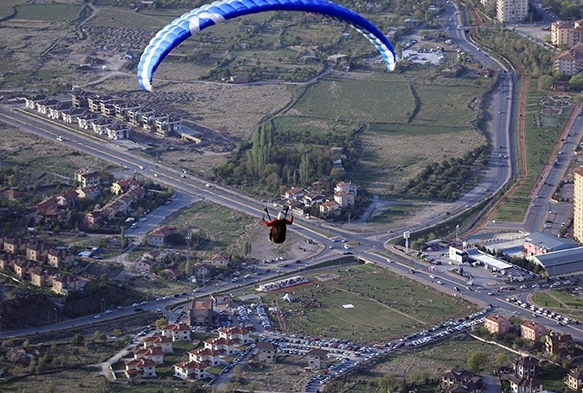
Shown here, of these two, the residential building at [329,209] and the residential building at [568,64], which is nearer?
the residential building at [329,209]

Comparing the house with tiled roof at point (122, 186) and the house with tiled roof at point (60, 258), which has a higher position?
the house with tiled roof at point (122, 186)

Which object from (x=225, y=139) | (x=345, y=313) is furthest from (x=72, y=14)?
(x=345, y=313)

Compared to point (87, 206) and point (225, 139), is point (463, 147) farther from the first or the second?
point (87, 206)

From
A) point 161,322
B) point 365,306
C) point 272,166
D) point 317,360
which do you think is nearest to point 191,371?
point 317,360

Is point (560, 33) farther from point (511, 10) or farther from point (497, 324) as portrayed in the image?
point (497, 324)

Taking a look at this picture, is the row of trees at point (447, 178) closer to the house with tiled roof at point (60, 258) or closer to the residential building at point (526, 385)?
the house with tiled roof at point (60, 258)

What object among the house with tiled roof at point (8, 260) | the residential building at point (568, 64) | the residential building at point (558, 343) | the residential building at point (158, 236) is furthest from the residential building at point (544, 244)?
the residential building at point (568, 64)
